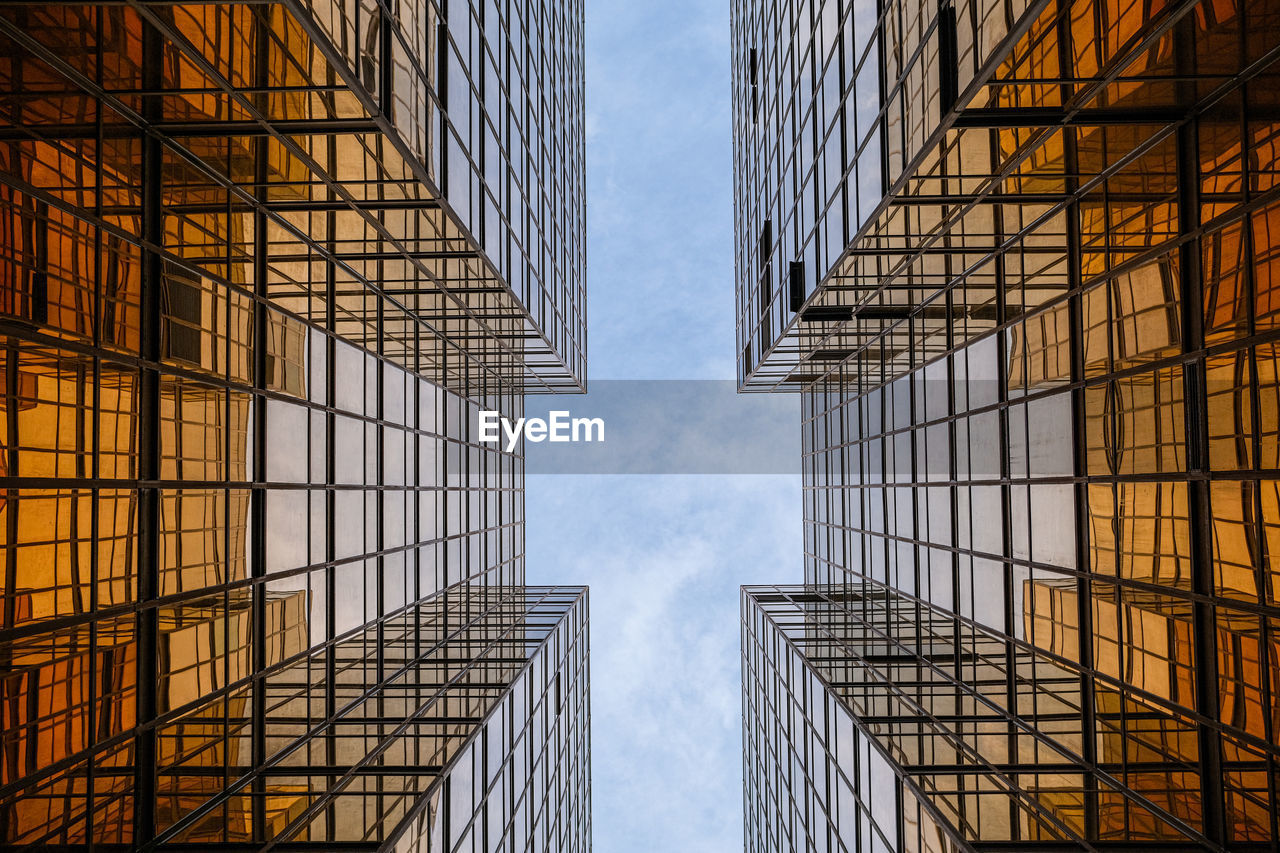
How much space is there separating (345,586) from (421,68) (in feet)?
38.0

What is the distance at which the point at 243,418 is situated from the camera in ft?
44.9

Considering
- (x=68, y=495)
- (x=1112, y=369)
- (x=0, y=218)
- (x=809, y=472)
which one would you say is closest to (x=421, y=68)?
(x=0, y=218)

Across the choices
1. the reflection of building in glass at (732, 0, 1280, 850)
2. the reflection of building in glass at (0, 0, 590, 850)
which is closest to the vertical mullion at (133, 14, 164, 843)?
the reflection of building in glass at (0, 0, 590, 850)

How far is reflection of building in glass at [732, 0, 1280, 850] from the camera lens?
10164mm

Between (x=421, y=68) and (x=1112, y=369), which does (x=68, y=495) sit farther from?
(x=1112, y=369)

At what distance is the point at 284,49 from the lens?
10.9 m

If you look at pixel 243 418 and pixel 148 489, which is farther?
pixel 243 418

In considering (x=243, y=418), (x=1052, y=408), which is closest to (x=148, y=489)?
(x=243, y=418)

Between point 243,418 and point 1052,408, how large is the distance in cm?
1537

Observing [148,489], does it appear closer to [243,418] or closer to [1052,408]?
[243,418]

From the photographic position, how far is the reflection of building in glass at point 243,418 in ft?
30.9

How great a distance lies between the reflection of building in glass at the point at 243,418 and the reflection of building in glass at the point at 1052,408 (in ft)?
31.2

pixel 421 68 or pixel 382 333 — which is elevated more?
pixel 421 68

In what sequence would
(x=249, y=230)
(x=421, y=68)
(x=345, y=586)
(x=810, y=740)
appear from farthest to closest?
(x=810, y=740)
(x=345, y=586)
(x=421, y=68)
(x=249, y=230)
